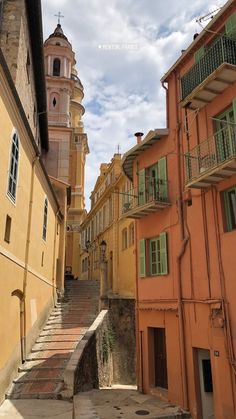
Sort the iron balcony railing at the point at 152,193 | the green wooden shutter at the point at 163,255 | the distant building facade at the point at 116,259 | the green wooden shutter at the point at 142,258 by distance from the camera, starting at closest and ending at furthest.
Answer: the green wooden shutter at the point at 163,255, the iron balcony railing at the point at 152,193, the green wooden shutter at the point at 142,258, the distant building facade at the point at 116,259

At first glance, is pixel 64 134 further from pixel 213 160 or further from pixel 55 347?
pixel 213 160

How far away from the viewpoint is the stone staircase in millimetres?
12128

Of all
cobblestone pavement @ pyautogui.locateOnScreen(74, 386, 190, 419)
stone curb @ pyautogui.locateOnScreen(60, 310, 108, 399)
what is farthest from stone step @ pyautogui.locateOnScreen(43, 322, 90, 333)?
cobblestone pavement @ pyautogui.locateOnScreen(74, 386, 190, 419)

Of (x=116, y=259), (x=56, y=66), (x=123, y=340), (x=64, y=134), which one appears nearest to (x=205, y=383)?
(x=123, y=340)

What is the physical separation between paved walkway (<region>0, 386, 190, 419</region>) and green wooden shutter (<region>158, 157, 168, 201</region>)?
6.49 m

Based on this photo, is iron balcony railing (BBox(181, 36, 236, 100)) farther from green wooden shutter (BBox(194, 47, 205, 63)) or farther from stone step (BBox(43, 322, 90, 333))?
stone step (BBox(43, 322, 90, 333))

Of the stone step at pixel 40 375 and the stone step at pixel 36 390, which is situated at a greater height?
the stone step at pixel 40 375

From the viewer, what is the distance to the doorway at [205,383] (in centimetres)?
1056

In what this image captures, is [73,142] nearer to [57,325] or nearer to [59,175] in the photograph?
[59,175]

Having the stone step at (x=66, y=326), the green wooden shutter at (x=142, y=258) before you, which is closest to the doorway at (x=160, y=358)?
the green wooden shutter at (x=142, y=258)

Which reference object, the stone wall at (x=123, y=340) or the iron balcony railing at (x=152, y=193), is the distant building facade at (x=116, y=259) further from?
the iron balcony railing at (x=152, y=193)

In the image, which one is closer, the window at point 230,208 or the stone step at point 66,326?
the window at point 230,208

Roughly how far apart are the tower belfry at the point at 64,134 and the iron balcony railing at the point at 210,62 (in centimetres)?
2211

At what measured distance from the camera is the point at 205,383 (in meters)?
10.8
